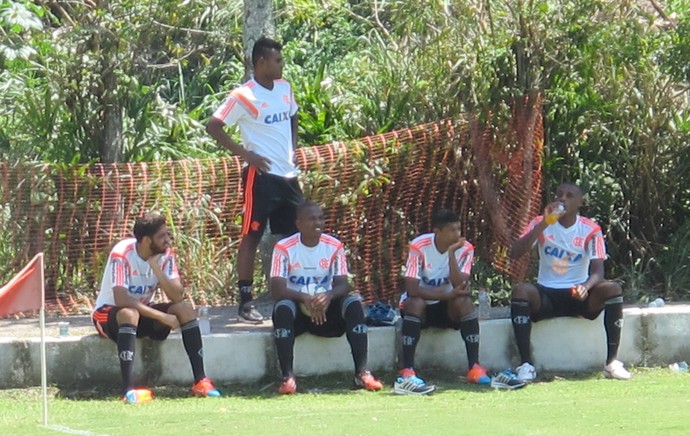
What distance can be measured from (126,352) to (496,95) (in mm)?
4116

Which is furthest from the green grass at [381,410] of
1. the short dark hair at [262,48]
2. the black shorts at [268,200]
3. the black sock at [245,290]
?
the short dark hair at [262,48]

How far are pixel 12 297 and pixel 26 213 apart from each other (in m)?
3.02

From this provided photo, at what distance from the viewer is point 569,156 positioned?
471 inches

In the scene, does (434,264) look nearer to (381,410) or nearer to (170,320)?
(381,410)

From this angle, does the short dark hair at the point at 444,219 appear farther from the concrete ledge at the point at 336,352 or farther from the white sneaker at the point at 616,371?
the white sneaker at the point at 616,371

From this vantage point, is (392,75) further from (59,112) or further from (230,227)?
(59,112)

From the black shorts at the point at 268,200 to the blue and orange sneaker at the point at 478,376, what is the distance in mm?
1699

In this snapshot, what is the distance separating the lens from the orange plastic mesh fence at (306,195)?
10875 millimetres

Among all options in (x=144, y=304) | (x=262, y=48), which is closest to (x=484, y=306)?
(x=262, y=48)

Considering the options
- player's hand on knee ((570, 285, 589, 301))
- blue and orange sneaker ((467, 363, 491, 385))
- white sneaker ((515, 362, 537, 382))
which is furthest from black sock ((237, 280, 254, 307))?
player's hand on knee ((570, 285, 589, 301))

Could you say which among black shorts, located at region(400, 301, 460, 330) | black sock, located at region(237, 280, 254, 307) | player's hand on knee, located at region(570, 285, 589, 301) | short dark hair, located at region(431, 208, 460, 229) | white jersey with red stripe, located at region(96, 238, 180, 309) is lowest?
black shorts, located at region(400, 301, 460, 330)

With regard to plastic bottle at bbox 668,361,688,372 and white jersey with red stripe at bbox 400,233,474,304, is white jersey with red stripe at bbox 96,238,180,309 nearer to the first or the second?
white jersey with red stripe at bbox 400,233,474,304

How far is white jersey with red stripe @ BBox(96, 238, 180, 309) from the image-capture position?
30.1ft

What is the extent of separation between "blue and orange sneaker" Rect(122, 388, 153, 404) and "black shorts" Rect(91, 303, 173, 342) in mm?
450
